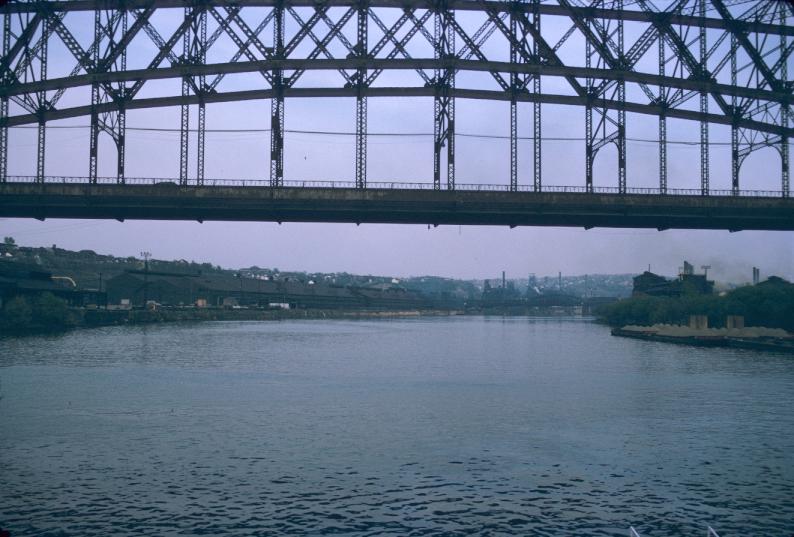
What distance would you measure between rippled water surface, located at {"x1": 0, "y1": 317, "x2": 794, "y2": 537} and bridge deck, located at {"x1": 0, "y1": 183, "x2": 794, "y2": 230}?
10150 millimetres

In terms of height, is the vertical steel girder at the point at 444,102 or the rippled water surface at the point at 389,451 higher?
the vertical steel girder at the point at 444,102

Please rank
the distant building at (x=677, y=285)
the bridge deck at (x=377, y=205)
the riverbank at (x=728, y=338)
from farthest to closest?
the distant building at (x=677, y=285) < the riverbank at (x=728, y=338) < the bridge deck at (x=377, y=205)

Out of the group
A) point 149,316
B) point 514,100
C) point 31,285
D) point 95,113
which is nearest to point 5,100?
point 95,113

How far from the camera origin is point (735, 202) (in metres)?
41.8

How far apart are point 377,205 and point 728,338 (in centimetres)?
6787

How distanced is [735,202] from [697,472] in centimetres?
1965

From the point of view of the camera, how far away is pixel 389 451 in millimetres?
29828

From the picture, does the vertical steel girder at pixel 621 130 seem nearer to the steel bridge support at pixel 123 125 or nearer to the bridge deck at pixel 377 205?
the bridge deck at pixel 377 205

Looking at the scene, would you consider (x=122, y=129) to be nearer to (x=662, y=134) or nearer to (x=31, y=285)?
(x=662, y=134)

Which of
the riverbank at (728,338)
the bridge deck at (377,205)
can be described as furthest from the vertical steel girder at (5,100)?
the riverbank at (728,338)

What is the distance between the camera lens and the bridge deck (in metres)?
40.4

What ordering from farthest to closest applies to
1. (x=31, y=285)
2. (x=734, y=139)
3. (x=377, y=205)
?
(x=31, y=285) < (x=734, y=139) < (x=377, y=205)

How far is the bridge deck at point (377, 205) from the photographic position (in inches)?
1590

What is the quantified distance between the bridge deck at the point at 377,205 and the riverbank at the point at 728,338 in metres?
45.6
